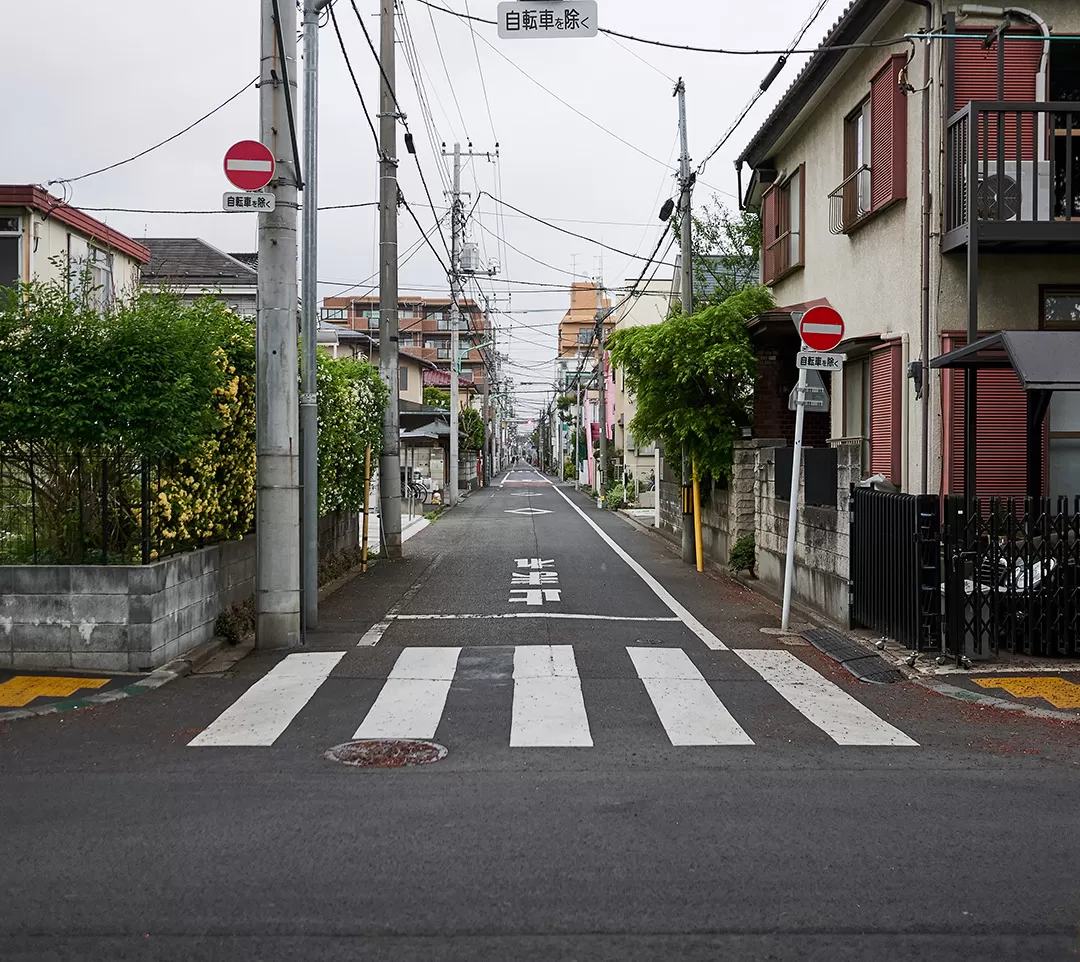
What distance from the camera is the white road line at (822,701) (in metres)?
Answer: 6.79

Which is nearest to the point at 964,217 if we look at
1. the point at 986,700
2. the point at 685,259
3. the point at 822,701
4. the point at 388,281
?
the point at 986,700

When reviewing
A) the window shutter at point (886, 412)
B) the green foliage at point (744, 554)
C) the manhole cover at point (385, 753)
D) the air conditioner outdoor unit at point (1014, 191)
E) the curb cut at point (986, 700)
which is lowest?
the curb cut at point (986, 700)

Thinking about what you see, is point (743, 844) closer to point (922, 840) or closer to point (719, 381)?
point (922, 840)

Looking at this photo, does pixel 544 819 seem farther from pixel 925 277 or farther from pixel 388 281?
pixel 388 281

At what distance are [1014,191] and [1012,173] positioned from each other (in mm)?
334

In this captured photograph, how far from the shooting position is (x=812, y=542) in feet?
39.9

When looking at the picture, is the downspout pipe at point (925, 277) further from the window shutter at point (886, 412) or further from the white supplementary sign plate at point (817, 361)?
the white supplementary sign plate at point (817, 361)

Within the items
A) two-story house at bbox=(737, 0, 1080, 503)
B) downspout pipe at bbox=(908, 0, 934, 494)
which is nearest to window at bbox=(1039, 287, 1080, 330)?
two-story house at bbox=(737, 0, 1080, 503)

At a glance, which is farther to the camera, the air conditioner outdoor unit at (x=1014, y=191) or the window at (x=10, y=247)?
the window at (x=10, y=247)

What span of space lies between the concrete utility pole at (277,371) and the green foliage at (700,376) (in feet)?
26.7

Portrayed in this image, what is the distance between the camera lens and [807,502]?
12.2 metres

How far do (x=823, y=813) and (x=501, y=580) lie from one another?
1058cm

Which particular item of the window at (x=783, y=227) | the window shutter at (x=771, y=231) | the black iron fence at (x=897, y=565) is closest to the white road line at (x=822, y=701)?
the black iron fence at (x=897, y=565)

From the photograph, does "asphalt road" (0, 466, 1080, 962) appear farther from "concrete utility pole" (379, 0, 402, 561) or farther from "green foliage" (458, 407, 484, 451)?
"green foliage" (458, 407, 484, 451)
